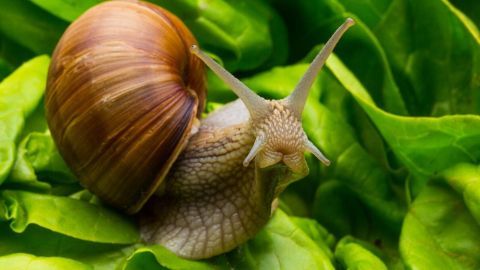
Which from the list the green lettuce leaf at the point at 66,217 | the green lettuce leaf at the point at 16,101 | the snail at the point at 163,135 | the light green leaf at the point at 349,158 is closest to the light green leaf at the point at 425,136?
the light green leaf at the point at 349,158

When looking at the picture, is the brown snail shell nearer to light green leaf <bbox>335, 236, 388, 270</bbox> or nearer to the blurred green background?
the blurred green background

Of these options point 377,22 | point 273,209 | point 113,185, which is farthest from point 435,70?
point 113,185

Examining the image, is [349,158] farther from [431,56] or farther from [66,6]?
[66,6]

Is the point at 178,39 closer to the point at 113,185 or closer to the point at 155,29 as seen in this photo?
the point at 155,29

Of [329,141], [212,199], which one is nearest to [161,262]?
[212,199]

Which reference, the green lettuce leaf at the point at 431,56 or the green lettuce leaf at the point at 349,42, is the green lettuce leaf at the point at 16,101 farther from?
the green lettuce leaf at the point at 431,56

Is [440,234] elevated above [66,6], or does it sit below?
below

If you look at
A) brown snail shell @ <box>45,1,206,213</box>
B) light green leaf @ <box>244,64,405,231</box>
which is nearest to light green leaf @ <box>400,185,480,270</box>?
light green leaf @ <box>244,64,405,231</box>
